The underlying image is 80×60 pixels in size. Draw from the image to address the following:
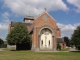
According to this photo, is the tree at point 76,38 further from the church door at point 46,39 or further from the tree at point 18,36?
the tree at point 18,36

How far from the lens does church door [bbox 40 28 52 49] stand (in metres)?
51.2

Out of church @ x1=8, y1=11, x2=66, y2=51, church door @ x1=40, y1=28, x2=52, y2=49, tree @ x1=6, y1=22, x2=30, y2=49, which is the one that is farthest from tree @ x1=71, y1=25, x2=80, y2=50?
tree @ x1=6, y1=22, x2=30, y2=49

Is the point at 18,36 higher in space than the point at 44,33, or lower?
lower

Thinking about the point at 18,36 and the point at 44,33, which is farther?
the point at 44,33

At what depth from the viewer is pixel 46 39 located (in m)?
51.8

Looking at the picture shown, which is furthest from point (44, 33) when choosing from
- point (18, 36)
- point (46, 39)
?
point (18, 36)

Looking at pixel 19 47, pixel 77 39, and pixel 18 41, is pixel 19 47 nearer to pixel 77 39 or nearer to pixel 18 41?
pixel 18 41

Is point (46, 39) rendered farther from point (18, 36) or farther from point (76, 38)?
point (76, 38)

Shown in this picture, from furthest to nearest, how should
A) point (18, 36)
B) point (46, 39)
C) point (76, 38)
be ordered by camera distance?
1. point (46, 39)
2. point (18, 36)
3. point (76, 38)

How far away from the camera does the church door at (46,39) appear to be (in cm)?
5125

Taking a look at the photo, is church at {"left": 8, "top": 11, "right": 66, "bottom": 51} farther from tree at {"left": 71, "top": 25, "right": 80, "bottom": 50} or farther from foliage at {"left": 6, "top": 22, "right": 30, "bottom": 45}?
tree at {"left": 71, "top": 25, "right": 80, "bottom": 50}

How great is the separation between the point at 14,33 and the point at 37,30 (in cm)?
724

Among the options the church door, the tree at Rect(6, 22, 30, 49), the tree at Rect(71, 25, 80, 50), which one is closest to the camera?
the tree at Rect(71, 25, 80, 50)

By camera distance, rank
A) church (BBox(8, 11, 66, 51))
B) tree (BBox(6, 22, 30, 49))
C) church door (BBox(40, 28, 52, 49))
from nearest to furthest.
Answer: tree (BBox(6, 22, 30, 49)) < church (BBox(8, 11, 66, 51)) < church door (BBox(40, 28, 52, 49))
